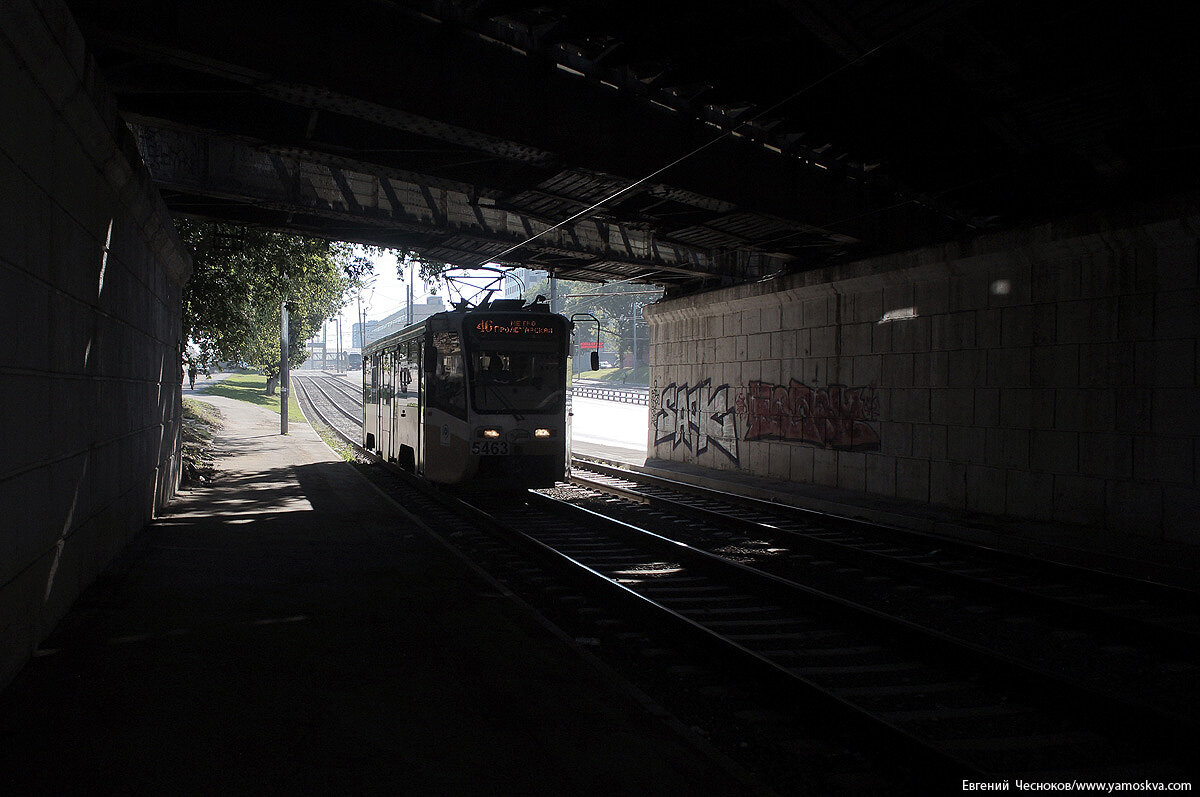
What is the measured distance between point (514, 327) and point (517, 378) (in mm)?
857

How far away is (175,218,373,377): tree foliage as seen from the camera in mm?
17656

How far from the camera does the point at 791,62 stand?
8312mm

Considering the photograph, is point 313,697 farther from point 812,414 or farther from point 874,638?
point 812,414

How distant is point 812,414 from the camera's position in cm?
1628

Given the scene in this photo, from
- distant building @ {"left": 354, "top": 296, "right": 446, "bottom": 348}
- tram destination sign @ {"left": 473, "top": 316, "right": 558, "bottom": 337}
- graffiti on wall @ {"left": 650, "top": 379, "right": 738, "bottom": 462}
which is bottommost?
graffiti on wall @ {"left": 650, "top": 379, "right": 738, "bottom": 462}

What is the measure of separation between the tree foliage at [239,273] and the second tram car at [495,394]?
227 inches

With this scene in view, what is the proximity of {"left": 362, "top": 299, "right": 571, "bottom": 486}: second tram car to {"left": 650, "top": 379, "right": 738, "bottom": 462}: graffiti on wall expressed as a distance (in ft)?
21.1

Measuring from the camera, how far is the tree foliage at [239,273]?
695 inches

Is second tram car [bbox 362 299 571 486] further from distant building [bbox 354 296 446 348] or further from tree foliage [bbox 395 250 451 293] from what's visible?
distant building [bbox 354 296 446 348]

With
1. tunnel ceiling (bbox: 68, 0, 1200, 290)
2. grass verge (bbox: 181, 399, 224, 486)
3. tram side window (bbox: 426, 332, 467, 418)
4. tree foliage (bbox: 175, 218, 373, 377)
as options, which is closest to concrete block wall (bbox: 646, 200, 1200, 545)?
tunnel ceiling (bbox: 68, 0, 1200, 290)

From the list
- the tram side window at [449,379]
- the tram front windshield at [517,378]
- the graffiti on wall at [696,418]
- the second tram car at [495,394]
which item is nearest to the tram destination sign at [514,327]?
the second tram car at [495,394]

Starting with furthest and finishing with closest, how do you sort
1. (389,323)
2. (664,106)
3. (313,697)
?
(389,323), (664,106), (313,697)

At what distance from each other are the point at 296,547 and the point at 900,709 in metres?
7.06

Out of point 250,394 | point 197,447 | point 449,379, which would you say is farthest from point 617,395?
point 449,379
